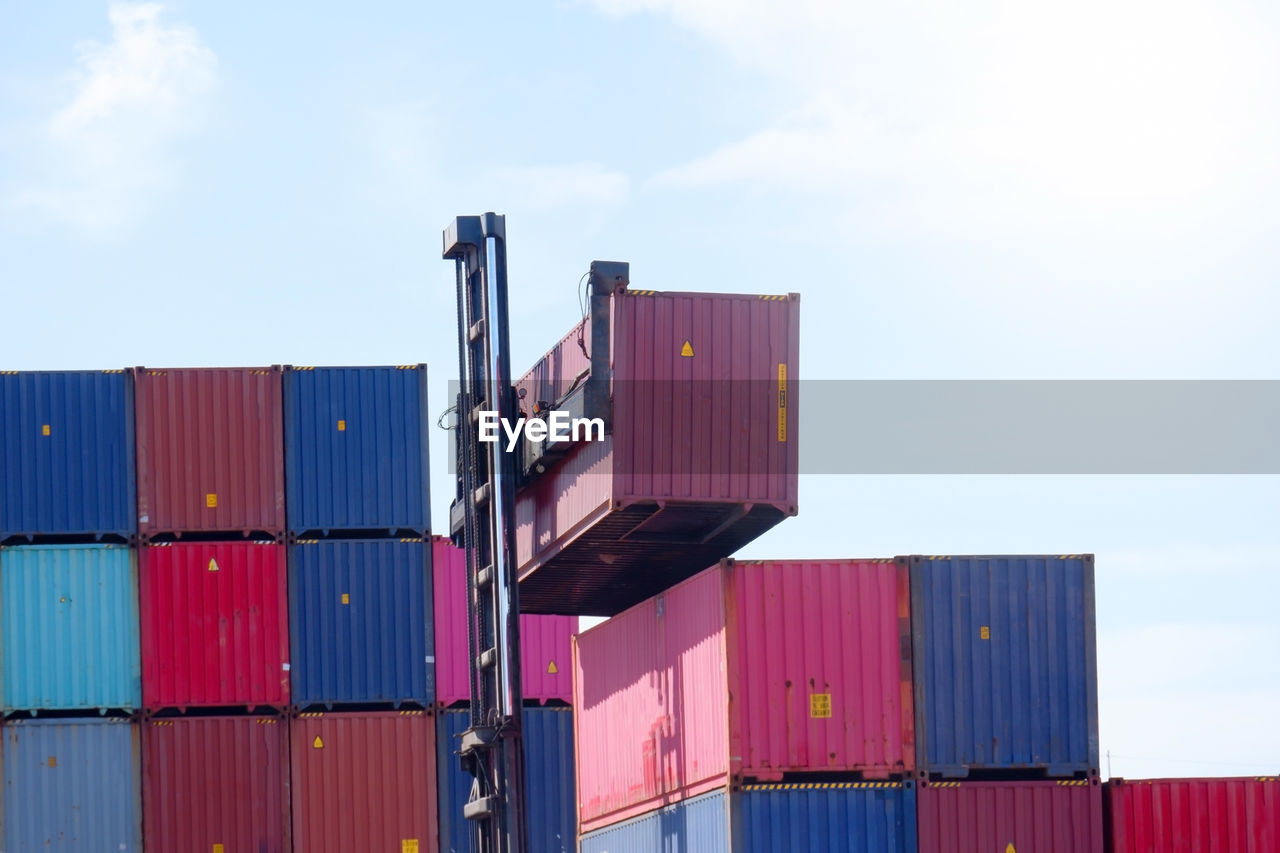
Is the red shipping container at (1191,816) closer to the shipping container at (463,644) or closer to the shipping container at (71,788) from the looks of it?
the shipping container at (463,644)

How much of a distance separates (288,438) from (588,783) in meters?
6.81

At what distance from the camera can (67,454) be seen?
105 feet

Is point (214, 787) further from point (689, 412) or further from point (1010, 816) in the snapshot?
point (1010, 816)

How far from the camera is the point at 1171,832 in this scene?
25.6 meters

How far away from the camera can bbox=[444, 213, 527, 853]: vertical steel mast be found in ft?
86.2

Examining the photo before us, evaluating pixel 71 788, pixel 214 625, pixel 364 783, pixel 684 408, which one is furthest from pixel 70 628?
pixel 684 408

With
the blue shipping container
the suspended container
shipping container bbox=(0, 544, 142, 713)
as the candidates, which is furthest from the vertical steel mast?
shipping container bbox=(0, 544, 142, 713)

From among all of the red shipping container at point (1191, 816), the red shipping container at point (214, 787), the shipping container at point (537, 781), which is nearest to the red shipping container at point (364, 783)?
the shipping container at point (537, 781)

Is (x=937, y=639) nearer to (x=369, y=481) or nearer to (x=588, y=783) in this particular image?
(x=588, y=783)

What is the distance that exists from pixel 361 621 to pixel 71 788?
464cm

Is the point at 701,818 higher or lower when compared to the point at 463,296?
lower

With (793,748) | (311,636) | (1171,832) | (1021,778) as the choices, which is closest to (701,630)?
→ (793,748)

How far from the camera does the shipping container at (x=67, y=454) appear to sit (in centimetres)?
3197

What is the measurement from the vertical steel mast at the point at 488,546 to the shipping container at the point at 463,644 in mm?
3145
